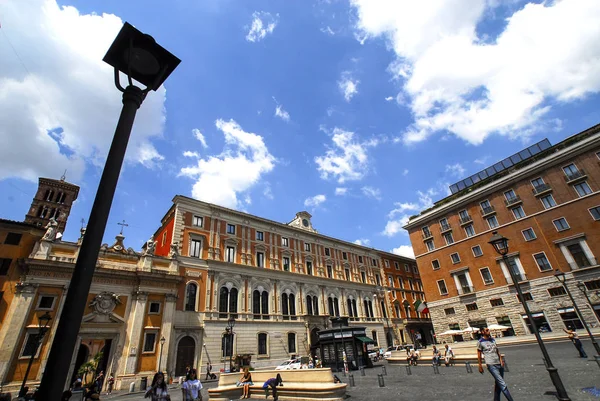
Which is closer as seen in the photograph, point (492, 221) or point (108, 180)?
point (108, 180)

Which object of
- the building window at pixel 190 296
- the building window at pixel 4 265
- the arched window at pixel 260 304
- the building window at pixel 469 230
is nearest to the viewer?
the building window at pixel 4 265

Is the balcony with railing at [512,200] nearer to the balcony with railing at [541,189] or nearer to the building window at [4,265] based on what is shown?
the balcony with railing at [541,189]

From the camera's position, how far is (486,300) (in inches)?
1357

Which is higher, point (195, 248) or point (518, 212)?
point (518, 212)

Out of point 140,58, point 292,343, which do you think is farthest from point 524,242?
point 140,58

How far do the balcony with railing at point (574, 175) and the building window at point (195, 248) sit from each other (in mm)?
40053

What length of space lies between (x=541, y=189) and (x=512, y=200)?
2972mm

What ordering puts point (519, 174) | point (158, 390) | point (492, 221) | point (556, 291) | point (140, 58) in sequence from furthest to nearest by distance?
point (492, 221)
point (519, 174)
point (556, 291)
point (158, 390)
point (140, 58)

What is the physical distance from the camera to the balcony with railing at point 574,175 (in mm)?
30862

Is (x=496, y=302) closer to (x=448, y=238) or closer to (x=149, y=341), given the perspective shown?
(x=448, y=238)

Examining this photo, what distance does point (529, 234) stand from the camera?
3331 centimetres

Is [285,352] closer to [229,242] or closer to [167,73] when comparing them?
[229,242]

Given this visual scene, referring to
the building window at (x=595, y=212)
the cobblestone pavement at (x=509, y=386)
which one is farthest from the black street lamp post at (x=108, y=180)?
the building window at (x=595, y=212)

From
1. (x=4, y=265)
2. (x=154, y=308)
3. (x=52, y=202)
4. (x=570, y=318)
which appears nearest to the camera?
(x=4, y=265)
